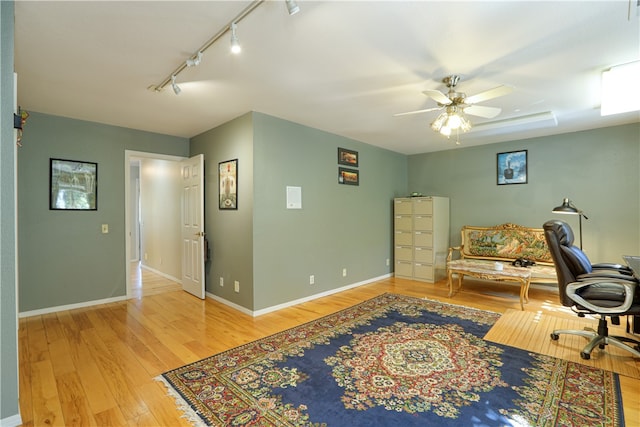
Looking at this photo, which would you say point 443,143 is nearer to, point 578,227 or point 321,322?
point 578,227

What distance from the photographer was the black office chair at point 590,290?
2.41 meters

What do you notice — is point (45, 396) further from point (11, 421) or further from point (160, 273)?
point (160, 273)

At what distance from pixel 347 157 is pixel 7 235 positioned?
409cm

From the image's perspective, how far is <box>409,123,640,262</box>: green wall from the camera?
14.0ft

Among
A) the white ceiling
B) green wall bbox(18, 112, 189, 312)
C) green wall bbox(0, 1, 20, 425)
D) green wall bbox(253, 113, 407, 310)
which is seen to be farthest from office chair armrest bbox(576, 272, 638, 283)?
green wall bbox(18, 112, 189, 312)

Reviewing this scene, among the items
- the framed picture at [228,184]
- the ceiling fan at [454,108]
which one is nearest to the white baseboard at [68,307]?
the framed picture at [228,184]

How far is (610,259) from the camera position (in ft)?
14.3

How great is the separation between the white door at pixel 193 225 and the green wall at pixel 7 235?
259 centimetres

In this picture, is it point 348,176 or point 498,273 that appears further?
point 348,176

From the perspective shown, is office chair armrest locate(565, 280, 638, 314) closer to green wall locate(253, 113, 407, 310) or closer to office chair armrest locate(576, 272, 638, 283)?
→ office chair armrest locate(576, 272, 638, 283)

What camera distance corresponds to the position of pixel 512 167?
5.20 m

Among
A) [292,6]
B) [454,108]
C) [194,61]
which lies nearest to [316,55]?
[292,6]

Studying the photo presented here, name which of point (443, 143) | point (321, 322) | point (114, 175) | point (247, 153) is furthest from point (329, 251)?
point (114, 175)

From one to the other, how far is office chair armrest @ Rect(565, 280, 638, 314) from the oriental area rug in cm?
50
